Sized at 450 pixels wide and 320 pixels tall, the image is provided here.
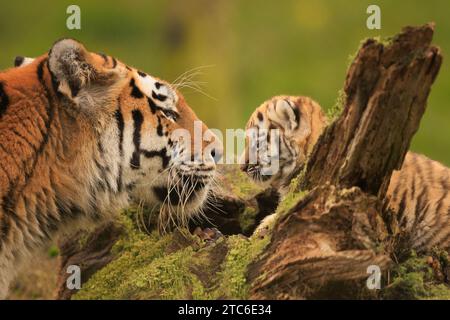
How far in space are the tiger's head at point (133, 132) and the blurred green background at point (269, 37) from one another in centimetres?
603

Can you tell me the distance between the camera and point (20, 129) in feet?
11.0

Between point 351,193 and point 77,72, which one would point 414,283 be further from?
point 77,72

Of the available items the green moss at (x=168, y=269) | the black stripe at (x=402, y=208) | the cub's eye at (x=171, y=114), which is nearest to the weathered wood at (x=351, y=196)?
the green moss at (x=168, y=269)

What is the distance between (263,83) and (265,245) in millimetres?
8642

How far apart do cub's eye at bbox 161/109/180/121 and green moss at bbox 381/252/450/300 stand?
1142 mm

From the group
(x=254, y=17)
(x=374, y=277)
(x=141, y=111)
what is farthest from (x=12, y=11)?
(x=374, y=277)

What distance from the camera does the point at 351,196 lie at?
10.2 feet

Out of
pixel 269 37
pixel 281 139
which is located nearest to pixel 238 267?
pixel 281 139

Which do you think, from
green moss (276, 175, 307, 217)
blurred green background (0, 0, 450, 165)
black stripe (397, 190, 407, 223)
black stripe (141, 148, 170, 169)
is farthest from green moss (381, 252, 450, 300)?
blurred green background (0, 0, 450, 165)

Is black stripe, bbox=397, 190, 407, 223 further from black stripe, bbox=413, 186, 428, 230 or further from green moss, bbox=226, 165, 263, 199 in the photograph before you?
green moss, bbox=226, 165, 263, 199

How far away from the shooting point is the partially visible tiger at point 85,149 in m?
3.37

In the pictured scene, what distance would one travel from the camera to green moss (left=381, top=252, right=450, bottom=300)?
324 cm

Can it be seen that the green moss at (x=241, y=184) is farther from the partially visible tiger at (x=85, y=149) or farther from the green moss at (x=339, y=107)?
the green moss at (x=339, y=107)

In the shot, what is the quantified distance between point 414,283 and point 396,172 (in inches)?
49.9
